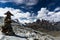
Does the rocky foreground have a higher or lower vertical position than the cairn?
lower

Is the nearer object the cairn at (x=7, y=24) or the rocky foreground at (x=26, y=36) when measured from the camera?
the rocky foreground at (x=26, y=36)

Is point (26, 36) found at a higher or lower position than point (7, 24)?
lower

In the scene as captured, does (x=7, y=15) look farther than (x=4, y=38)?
Yes

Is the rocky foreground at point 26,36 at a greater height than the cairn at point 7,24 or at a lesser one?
lesser

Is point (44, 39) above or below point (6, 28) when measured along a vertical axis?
below

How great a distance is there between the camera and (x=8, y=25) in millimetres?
10969

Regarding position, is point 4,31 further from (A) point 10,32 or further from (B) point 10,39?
(B) point 10,39

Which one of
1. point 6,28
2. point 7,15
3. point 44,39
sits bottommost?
point 44,39

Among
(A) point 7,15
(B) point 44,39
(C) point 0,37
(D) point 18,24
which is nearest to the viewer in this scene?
(C) point 0,37

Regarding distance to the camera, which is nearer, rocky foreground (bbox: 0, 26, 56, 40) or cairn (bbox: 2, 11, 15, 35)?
rocky foreground (bbox: 0, 26, 56, 40)

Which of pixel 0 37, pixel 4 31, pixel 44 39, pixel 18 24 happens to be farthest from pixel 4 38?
pixel 18 24

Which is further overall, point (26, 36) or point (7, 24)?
point (26, 36)

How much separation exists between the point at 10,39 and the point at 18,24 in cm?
1288

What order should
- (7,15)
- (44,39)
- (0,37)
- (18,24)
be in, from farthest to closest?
(18,24)
(44,39)
(7,15)
(0,37)
